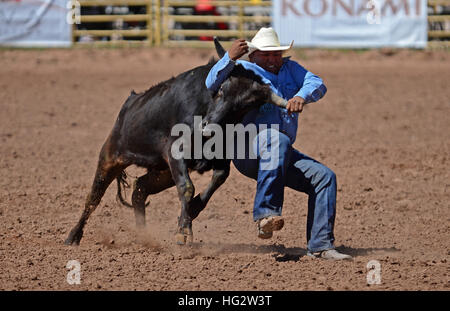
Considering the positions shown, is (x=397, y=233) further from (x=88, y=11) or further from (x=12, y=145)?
(x=88, y=11)

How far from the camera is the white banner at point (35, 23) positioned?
709 inches

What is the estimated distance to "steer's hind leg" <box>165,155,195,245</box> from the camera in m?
5.81

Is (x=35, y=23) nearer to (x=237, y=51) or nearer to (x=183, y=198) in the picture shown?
(x=183, y=198)

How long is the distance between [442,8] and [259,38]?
46.1 ft

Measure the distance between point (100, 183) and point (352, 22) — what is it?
12278mm

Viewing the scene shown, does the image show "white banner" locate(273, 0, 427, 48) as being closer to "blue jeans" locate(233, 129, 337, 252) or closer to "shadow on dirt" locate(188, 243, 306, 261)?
"shadow on dirt" locate(188, 243, 306, 261)

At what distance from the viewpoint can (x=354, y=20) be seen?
17.8 meters

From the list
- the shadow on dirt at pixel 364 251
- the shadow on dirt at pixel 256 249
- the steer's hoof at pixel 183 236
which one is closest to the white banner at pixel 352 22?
the shadow on dirt at pixel 256 249

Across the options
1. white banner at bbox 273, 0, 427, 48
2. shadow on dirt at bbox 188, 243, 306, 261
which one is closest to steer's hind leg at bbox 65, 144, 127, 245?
shadow on dirt at bbox 188, 243, 306, 261

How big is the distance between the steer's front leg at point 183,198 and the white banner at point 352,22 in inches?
488

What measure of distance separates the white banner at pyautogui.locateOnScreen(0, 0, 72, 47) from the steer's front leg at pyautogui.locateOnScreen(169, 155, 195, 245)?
13042mm

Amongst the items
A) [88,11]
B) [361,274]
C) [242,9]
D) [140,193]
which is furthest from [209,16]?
[361,274]

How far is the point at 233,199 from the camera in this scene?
823 centimetres

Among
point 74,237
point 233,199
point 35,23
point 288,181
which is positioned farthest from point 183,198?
point 35,23
